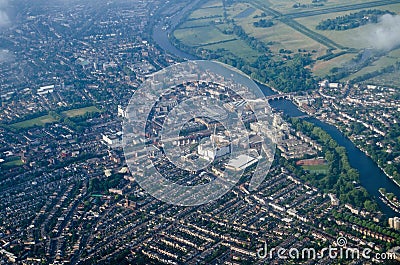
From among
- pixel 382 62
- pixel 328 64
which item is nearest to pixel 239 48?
pixel 328 64

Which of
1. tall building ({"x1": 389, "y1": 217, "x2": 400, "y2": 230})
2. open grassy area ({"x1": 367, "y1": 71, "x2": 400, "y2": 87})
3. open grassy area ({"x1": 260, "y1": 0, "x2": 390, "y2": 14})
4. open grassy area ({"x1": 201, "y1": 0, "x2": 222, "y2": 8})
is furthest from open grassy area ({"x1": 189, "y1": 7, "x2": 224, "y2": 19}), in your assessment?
tall building ({"x1": 389, "y1": 217, "x2": 400, "y2": 230})

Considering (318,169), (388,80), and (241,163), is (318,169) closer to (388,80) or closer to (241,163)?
(241,163)

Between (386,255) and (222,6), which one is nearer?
(386,255)

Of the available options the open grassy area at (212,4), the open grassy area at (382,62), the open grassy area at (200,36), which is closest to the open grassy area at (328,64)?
the open grassy area at (382,62)

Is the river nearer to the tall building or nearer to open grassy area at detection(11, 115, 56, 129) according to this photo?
the tall building

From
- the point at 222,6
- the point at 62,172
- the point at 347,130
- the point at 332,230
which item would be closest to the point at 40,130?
the point at 62,172

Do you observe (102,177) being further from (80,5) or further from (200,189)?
(80,5)
